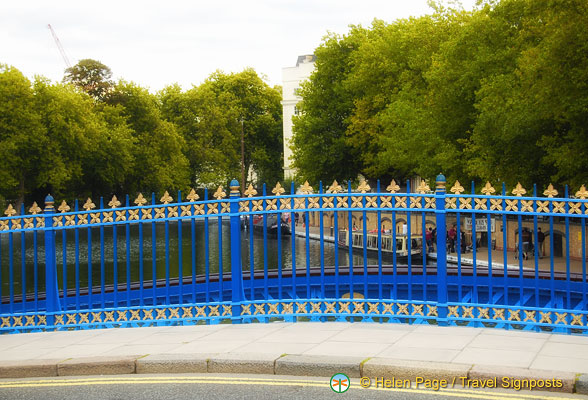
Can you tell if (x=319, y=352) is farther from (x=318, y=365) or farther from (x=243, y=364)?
(x=243, y=364)

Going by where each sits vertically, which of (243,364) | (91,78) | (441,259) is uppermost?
(91,78)

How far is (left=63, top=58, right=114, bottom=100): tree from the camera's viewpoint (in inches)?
2596

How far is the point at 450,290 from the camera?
1548 centimetres

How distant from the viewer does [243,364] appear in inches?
303

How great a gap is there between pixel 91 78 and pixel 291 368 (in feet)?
207

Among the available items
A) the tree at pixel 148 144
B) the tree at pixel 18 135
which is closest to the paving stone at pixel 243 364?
the tree at pixel 18 135

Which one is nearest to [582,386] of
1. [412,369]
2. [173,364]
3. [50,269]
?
[412,369]

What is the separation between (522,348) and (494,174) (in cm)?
2194

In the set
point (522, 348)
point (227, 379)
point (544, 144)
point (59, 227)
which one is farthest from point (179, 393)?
point (544, 144)

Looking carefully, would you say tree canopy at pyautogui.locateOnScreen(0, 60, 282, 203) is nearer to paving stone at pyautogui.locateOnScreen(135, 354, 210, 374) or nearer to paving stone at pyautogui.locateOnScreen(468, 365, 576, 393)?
paving stone at pyautogui.locateOnScreen(135, 354, 210, 374)

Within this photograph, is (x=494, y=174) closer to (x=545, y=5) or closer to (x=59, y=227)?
(x=545, y=5)

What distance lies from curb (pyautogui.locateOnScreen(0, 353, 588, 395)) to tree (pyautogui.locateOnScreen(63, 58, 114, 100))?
60.7m

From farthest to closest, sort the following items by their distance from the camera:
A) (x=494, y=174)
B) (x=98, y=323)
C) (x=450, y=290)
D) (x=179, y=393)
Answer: (x=494, y=174)
(x=450, y=290)
(x=98, y=323)
(x=179, y=393)

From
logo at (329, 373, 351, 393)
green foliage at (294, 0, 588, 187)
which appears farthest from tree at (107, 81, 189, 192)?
logo at (329, 373, 351, 393)
